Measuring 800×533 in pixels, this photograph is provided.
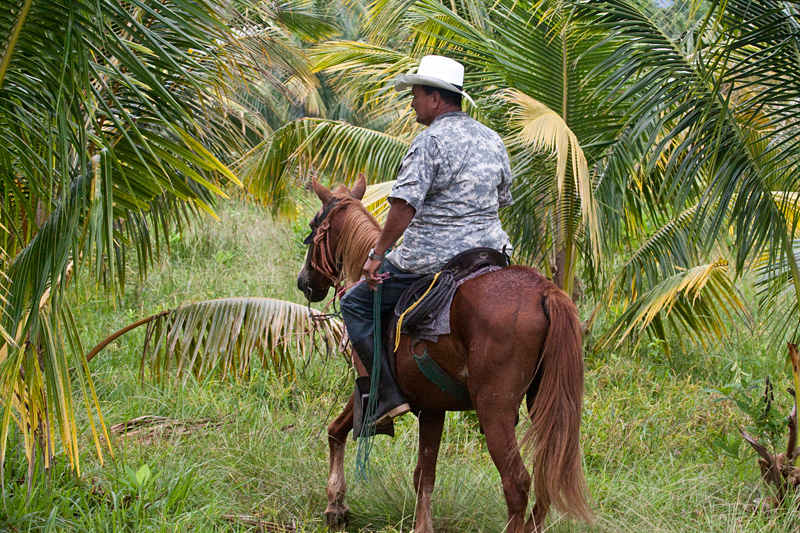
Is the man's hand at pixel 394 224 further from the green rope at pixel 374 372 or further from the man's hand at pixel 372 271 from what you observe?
the green rope at pixel 374 372

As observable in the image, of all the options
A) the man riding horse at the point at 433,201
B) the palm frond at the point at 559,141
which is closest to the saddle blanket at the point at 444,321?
the man riding horse at the point at 433,201

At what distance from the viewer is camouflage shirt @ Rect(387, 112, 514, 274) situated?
3811 mm

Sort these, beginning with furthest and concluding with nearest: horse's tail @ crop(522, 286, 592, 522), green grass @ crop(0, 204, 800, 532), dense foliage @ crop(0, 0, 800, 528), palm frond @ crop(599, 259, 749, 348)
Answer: palm frond @ crop(599, 259, 749, 348) < green grass @ crop(0, 204, 800, 532) < horse's tail @ crop(522, 286, 592, 522) < dense foliage @ crop(0, 0, 800, 528)

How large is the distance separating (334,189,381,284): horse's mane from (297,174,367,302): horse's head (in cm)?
4

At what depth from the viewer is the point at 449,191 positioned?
3893 mm

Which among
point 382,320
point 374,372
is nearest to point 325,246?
point 382,320

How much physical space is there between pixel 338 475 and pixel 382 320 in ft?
3.72

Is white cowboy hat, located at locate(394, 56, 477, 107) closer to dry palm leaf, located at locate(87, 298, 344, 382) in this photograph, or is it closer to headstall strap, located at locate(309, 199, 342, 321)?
headstall strap, located at locate(309, 199, 342, 321)

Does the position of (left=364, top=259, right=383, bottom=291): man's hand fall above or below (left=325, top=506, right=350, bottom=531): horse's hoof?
above

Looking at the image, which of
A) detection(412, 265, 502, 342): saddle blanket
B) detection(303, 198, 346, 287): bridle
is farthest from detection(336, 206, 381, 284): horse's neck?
detection(412, 265, 502, 342): saddle blanket

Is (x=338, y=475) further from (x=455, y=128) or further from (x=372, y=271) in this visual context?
(x=455, y=128)

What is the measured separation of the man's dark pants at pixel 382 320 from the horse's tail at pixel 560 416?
82cm

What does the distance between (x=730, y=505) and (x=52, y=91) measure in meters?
4.32

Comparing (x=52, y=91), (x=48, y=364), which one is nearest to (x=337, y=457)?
(x=48, y=364)
